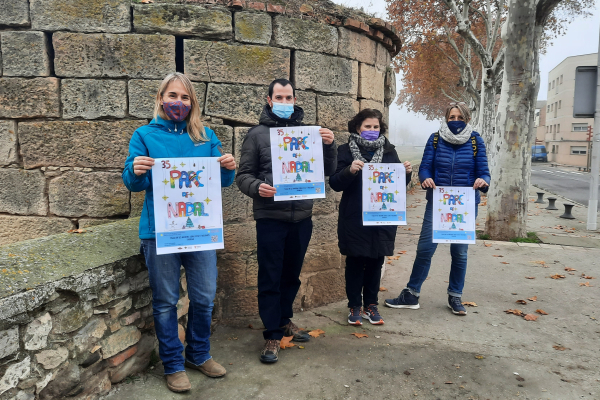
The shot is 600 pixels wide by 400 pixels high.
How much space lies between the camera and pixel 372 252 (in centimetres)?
373

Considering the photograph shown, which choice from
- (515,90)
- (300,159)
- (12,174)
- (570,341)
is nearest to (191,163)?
(300,159)

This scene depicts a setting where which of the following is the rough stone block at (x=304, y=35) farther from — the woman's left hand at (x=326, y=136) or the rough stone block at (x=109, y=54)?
the woman's left hand at (x=326, y=136)

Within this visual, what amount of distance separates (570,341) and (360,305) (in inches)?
70.3

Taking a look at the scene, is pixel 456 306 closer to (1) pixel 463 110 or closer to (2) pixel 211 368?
(1) pixel 463 110

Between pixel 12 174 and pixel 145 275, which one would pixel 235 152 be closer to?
pixel 145 275

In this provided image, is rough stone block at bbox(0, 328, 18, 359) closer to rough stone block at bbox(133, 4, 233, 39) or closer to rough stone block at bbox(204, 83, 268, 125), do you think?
rough stone block at bbox(204, 83, 268, 125)

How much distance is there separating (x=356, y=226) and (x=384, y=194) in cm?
37

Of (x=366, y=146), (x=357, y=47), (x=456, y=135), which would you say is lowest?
(x=366, y=146)

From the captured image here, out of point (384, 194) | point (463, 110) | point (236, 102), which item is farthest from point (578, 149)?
point (236, 102)

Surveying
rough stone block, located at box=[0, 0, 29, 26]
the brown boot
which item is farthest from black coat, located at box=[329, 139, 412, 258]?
rough stone block, located at box=[0, 0, 29, 26]

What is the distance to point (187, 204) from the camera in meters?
2.72

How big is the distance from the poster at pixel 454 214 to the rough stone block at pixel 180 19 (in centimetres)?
250

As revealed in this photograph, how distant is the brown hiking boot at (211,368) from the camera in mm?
3016

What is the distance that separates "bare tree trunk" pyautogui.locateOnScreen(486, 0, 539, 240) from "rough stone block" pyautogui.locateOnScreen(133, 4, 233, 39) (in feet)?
17.8
